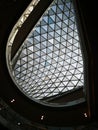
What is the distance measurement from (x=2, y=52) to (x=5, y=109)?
536 centimetres

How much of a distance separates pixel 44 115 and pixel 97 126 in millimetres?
6095

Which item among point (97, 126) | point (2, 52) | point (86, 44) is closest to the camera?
point (86, 44)

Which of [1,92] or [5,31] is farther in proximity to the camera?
[1,92]

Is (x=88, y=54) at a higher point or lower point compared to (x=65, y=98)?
higher

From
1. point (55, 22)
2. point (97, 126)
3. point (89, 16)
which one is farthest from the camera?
point (55, 22)

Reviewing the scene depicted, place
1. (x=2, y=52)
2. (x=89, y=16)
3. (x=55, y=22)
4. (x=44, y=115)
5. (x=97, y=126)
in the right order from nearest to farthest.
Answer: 1. (x=89, y=16)
2. (x=2, y=52)
3. (x=97, y=126)
4. (x=44, y=115)
5. (x=55, y=22)

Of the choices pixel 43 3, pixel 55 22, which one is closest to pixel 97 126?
pixel 43 3

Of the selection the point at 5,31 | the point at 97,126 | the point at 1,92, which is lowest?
the point at 1,92

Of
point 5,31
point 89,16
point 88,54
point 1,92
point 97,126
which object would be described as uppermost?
point 89,16

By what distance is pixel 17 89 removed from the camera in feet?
94.9

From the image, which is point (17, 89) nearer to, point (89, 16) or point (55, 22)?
point (89, 16)

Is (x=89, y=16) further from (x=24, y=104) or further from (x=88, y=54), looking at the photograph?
(x=24, y=104)

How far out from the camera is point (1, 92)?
29.9 m

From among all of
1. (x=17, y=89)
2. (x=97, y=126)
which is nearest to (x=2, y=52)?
(x=17, y=89)
